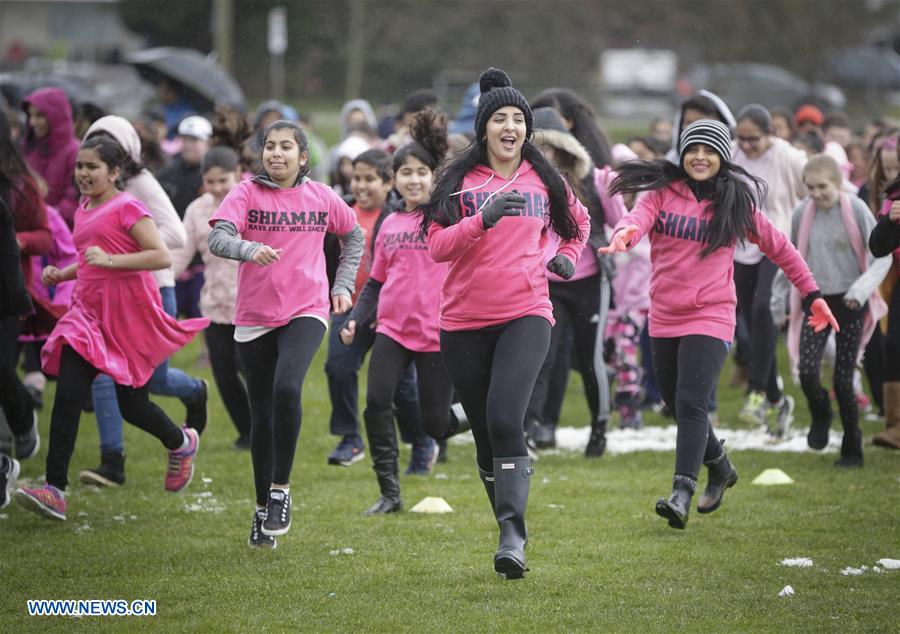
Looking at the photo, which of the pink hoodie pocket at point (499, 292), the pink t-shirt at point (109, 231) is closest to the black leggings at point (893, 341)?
the pink hoodie pocket at point (499, 292)

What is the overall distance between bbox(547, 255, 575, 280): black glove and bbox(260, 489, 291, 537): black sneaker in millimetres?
1813

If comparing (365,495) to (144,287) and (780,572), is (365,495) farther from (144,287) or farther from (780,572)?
(780,572)

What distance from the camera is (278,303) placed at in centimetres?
683

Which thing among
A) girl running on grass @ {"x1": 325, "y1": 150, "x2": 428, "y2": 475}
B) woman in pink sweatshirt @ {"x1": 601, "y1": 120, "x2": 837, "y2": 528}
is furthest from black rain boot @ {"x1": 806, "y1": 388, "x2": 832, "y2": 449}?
girl running on grass @ {"x1": 325, "y1": 150, "x2": 428, "y2": 475}

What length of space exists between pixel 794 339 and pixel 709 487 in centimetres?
249

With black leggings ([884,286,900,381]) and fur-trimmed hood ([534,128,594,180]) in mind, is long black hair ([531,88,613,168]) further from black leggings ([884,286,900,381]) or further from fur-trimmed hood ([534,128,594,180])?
black leggings ([884,286,900,381])

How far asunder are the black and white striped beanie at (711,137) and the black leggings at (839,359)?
91.1 inches

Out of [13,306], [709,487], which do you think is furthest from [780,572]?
[13,306]

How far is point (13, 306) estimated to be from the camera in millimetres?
7863

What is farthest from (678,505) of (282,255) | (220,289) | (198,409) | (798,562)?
(220,289)

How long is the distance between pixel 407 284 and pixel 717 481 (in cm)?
206

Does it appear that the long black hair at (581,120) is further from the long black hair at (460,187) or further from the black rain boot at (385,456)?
the long black hair at (460,187)

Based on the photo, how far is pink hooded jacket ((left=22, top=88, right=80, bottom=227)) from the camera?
10.4 meters

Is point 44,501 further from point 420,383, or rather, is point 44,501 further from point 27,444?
point 420,383
